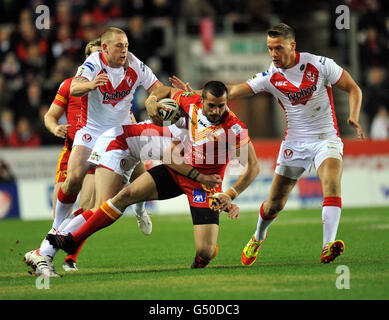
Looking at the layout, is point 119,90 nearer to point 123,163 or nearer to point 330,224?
point 123,163

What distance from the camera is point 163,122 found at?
855cm

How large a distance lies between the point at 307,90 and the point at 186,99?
150 centimetres

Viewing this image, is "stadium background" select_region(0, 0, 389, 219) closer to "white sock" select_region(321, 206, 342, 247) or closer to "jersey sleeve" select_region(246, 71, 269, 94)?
"jersey sleeve" select_region(246, 71, 269, 94)

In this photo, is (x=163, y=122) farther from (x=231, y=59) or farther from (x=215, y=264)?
(x=231, y=59)

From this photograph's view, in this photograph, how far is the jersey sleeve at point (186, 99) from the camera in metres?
8.69

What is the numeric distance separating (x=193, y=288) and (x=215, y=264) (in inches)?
78.8

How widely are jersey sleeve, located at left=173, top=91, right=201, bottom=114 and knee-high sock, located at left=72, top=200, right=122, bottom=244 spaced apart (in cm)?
138

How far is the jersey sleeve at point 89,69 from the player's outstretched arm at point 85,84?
0.08m

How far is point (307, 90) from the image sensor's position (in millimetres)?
9219

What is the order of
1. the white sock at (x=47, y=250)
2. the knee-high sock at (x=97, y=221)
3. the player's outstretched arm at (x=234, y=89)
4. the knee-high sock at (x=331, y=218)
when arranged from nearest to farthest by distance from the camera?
the white sock at (x=47, y=250)
the knee-high sock at (x=97, y=221)
the knee-high sock at (x=331, y=218)
the player's outstretched arm at (x=234, y=89)

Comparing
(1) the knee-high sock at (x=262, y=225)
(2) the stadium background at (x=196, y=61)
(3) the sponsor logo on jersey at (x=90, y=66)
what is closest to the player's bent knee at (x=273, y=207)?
(1) the knee-high sock at (x=262, y=225)

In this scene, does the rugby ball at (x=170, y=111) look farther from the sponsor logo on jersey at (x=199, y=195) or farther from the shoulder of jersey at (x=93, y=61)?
the shoulder of jersey at (x=93, y=61)

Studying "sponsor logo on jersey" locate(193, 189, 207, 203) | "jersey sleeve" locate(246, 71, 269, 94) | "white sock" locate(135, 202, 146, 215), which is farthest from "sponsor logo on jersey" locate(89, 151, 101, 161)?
"jersey sleeve" locate(246, 71, 269, 94)

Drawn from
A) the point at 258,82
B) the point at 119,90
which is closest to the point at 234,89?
the point at 258,82
